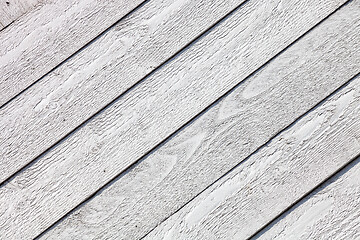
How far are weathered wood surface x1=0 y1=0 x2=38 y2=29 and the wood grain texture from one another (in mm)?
608

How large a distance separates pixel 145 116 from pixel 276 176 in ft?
1.09

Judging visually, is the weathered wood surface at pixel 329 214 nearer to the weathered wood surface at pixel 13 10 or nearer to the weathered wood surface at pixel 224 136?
the weathered wood surface at pixel 224 136

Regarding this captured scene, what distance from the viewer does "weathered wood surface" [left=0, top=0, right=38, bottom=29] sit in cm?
96

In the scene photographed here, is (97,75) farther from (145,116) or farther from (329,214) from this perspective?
(329,214)

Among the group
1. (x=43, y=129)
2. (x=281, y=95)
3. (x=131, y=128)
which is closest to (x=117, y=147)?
(x=131, y=128)

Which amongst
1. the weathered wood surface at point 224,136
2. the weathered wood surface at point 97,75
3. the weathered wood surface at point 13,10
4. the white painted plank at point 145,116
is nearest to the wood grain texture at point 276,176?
the weathered wood surface at point 224,136

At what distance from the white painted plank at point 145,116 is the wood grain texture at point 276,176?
120 mm

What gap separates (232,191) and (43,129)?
46cm

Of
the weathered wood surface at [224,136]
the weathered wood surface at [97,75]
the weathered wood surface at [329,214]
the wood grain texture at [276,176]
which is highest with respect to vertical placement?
the weathered wood surface at [97,75]

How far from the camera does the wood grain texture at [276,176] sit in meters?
0.90

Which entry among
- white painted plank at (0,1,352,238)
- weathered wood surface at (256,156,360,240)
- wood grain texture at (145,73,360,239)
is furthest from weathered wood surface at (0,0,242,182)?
weathered wood surface at (256,156,360,240)

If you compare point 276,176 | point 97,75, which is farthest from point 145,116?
point 276,176

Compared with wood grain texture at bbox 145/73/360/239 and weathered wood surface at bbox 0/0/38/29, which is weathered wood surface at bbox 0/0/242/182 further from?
wood grain texture at bbox 145/73/360/239

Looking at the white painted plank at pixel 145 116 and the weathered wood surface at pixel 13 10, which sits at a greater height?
the weathered wood surface at pixel 13 10
